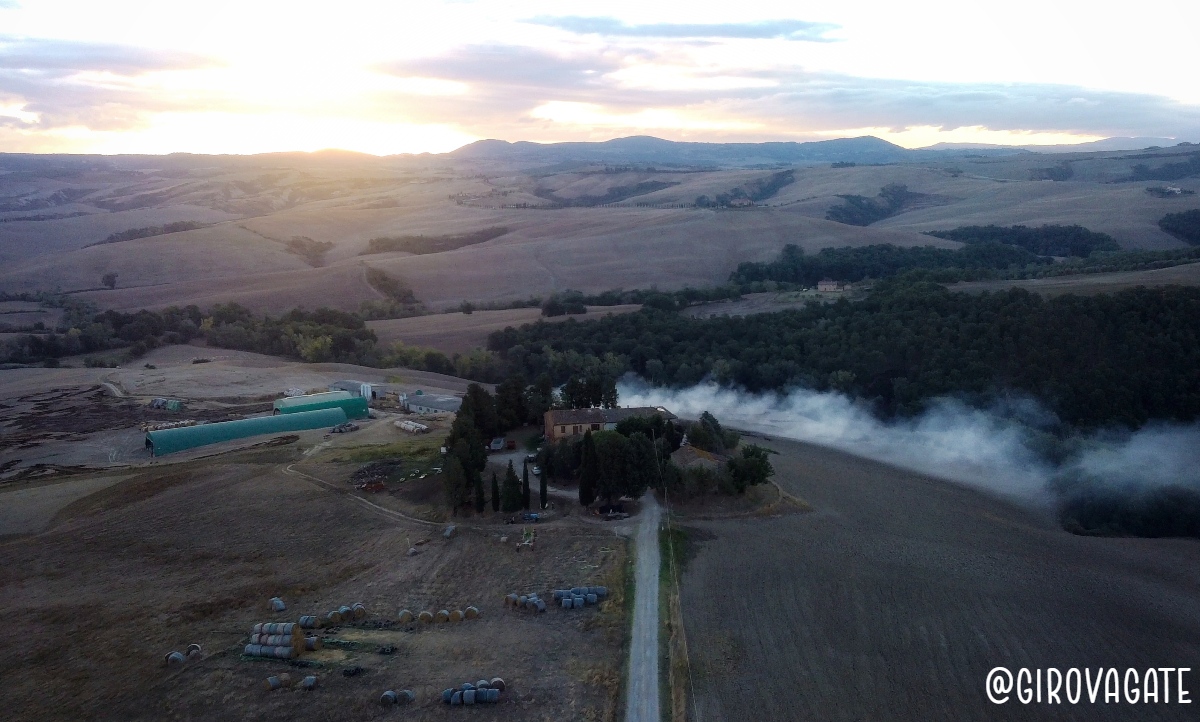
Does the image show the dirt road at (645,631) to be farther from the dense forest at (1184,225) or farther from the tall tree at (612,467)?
the dense forest at (1184,225)

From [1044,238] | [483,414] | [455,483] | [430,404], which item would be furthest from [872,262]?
[455,483]

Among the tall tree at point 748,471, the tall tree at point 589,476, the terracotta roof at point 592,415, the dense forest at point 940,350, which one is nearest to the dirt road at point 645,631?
the tall tree at point 589,476

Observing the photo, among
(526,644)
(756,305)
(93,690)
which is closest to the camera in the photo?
(93,690)

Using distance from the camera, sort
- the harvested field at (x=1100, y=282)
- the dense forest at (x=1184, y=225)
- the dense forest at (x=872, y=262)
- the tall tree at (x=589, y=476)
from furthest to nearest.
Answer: the dense forest at (x=1184, y=225) → the dense forest at (x=872, y=262) → the harvested field at (x=1100, y=282) → the tall tree at (x=589, y=476)

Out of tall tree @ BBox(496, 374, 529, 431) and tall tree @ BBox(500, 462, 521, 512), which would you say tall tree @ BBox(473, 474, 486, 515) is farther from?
tall tree @ BBox(496, 374, 529, 431)

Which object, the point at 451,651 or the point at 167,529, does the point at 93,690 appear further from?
the point at 167,529

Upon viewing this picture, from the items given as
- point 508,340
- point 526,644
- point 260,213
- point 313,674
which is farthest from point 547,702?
point 260,213

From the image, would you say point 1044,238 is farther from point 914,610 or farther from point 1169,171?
point 914,610
